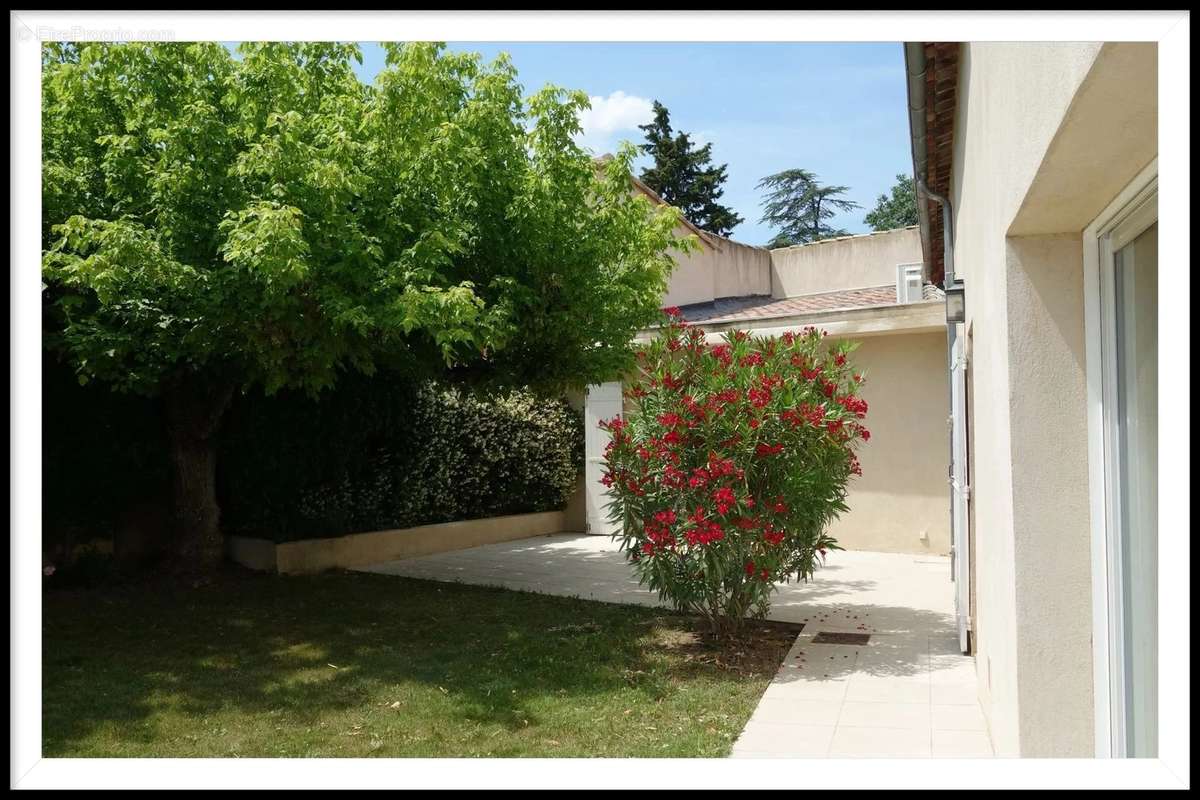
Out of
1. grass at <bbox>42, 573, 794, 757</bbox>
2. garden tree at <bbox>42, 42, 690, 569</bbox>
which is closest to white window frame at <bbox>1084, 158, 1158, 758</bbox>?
grass at <bbox>42, 573, 794, 757</bbox>

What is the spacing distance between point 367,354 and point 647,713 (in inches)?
154

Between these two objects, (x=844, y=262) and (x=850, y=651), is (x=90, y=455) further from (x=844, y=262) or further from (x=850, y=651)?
(x=844, y=262)

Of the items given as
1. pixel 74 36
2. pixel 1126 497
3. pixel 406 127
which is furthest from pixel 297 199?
pixel 1126 497

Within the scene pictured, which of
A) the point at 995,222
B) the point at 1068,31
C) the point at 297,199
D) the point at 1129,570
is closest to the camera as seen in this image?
the point at 1068,31

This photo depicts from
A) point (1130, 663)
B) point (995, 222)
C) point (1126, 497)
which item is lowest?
point (1130, 663)

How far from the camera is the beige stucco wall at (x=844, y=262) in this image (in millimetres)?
22219

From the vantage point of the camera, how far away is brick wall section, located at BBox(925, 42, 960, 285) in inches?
251

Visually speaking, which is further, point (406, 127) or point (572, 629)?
point (572, 629)

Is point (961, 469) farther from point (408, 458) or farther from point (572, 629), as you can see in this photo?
point (408, 458)

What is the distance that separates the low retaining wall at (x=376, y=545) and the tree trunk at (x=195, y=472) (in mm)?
795

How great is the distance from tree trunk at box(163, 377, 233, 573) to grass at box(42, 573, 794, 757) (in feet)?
2.32

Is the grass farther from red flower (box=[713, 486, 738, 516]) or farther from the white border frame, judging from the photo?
the white border frame

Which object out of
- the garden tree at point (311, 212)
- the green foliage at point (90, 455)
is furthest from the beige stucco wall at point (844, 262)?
the green foliage at point (90, 455)

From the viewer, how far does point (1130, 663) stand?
319 centimetres
